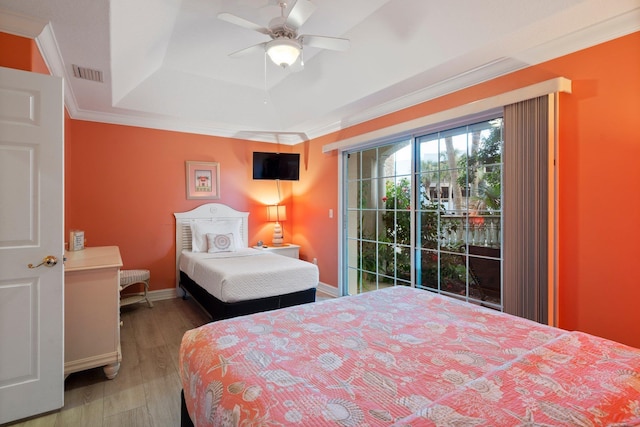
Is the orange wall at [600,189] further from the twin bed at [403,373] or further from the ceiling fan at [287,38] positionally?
the ceiling fan at [287,38]

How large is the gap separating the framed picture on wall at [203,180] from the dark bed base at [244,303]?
4.98 feet

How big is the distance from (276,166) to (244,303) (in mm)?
2642

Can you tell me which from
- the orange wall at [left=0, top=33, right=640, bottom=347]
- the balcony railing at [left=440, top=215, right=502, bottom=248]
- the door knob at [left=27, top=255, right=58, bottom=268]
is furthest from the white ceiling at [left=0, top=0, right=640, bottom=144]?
the door knob at [left=27, top=255, right=58, bottom=268]

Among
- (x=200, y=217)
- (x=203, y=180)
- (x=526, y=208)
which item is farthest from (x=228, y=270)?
(x=526, y=208)

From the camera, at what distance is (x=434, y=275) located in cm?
334

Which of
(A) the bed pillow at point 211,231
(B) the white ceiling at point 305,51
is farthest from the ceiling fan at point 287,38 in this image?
(A) the bed pillow at point 211,231

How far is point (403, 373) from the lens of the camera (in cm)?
115

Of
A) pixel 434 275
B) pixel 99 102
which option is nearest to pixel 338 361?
pixel 434 275

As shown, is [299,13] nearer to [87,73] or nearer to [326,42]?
[326,42]

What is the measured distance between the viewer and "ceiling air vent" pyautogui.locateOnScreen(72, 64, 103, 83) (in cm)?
279

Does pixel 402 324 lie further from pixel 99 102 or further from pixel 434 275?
pixel 99 102

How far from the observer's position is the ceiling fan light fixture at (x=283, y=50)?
7.64ft

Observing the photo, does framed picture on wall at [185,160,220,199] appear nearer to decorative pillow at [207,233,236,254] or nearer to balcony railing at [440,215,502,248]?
decorative pillow at [207,233,236,254]

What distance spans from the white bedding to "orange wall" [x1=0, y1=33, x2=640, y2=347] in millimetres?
1047
